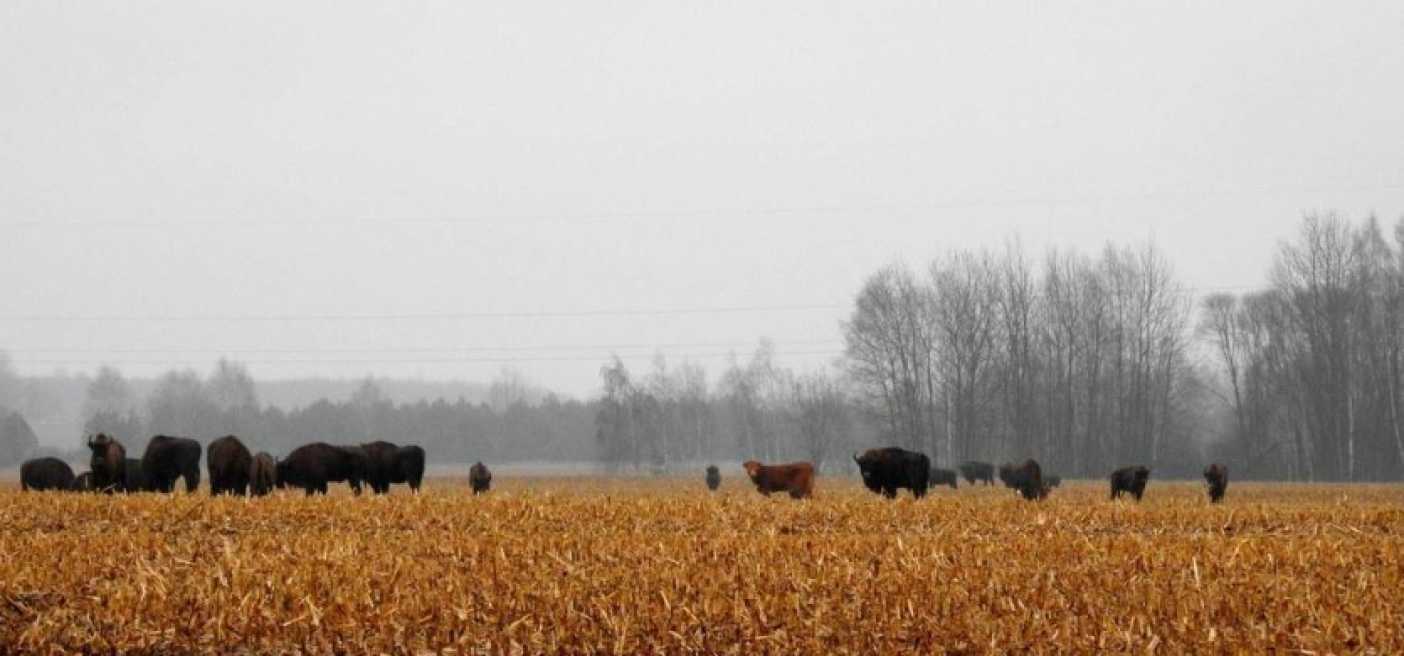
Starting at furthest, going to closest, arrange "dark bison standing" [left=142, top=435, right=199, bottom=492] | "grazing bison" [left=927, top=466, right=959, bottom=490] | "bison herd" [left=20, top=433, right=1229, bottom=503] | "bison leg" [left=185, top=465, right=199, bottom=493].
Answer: "grazing bison" [left=927, top=466, right=959, bottom=490] → "bison leg" [left=185, top=465, right=199, bottom=493] → "dark bison standing" [left=142, top=435, right=199, bottom=492] → "bison herd" [left=20, top=433, right=1229, bottom=503]

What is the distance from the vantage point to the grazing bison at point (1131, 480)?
30.6 meters

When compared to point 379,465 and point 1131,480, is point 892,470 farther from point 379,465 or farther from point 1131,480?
point 379,465

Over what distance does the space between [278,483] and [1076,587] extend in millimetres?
21166

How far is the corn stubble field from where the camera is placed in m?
9.39

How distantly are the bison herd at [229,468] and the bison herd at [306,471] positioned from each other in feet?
0.07

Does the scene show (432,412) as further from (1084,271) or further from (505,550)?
(505,550)

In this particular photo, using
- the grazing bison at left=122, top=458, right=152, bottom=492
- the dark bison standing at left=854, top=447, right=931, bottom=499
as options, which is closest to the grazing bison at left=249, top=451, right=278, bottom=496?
the grazing bison at left=122, top=458, right=152, bottom=492

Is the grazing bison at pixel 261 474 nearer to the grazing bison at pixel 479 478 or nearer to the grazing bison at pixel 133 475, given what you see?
the grazing bison at pixel 133 475

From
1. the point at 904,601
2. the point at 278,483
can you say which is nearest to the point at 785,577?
the point at 904,601

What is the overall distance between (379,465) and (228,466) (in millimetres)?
4263

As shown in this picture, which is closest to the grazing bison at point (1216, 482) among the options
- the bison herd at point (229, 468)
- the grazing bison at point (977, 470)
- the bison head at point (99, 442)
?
the bison herd at point (229, 468)

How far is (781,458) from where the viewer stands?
5453 inches

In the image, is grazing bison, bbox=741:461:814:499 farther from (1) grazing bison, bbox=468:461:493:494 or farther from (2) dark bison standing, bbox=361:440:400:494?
(1) grazing bison, bbox=468:461:493:494

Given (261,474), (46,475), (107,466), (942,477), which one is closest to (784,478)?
(261,474)
